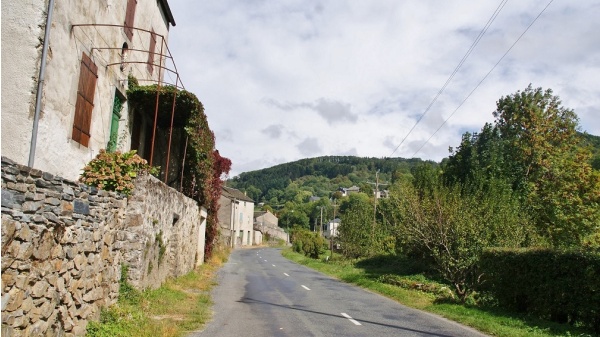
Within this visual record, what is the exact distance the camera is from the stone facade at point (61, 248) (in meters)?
6.20

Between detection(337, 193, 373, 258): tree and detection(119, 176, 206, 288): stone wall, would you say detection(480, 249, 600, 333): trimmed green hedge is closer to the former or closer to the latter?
detection(119, 176, 206, 288): stone wall

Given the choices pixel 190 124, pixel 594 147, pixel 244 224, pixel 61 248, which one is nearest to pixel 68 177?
pixel 61 248

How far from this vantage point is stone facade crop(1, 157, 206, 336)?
6195mm

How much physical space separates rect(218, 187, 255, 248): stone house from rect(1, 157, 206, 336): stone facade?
52.8 meters

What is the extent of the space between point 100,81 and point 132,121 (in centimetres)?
362

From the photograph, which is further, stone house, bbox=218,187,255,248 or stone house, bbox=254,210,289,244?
stone house, bbox=254,210,289,244

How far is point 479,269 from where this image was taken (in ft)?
59.0

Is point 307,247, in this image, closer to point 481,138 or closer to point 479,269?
point 481,138

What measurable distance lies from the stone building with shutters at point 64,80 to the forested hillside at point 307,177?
14424 centimetres

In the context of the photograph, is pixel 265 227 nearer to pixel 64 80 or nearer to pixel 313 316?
pixel 313 316

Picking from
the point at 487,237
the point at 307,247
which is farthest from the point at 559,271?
the point at 307,247

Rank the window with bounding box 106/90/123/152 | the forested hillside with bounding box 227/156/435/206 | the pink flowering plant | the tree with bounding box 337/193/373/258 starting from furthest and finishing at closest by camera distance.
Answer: the forested hillside with bounding box 227/156/435/206
the tree with bounding box 337/193/373/258
the window with bounding box 106/90/123/152
the pink flowering plant

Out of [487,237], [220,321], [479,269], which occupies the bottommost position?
[220,321]

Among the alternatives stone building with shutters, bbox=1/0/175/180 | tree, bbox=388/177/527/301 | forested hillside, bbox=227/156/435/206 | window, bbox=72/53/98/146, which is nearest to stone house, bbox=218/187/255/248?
tree, bbox=388/177/527/301
